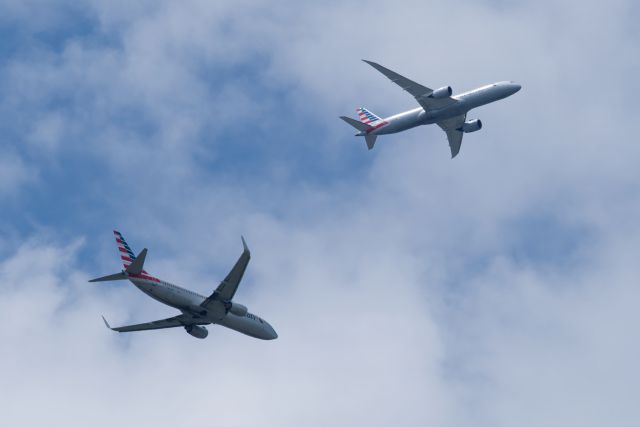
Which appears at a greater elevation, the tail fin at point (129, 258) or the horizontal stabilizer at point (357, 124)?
the horizontal stabilizer at point (357, 124)

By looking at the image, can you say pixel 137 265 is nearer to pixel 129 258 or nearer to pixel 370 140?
pixel 129 258

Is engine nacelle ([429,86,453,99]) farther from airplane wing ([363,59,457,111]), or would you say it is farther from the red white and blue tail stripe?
the red white and blue tail stripe

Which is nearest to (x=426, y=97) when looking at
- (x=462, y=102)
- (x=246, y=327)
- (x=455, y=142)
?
(x=462, y=102)

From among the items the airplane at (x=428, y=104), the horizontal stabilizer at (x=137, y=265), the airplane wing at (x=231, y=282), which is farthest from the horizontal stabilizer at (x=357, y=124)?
the horizontal stabilizer at (x=137, y=265)

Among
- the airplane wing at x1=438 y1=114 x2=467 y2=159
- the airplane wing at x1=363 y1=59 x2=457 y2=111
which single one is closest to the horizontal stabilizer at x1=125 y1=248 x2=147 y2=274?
the airplane wing at x1=363 y1=59 x2=457 y2=111

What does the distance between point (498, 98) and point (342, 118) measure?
1937 centimetres

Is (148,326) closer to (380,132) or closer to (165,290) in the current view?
(165,290)

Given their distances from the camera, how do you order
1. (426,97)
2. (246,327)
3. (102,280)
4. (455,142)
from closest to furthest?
(102,280), (246,327), (426,97), (455,142)

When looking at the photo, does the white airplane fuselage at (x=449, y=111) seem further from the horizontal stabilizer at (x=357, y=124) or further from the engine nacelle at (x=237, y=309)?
the engine nacelle at (x=237, y=309)

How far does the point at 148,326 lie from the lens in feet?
389

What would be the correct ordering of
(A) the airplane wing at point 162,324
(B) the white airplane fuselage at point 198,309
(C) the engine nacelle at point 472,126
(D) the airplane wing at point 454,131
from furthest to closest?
(C) the engine nacelle at point 472,126 < (D) the airplane wing at point 454,131 < (A) the airplane wing at point 162,324 < (B) the white airplane fuselage at point 198,309

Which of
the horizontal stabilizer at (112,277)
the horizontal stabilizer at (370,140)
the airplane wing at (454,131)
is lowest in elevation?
the horizontal stabilizer at (112,277)

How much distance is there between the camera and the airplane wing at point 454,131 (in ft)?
461

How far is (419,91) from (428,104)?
199cm
